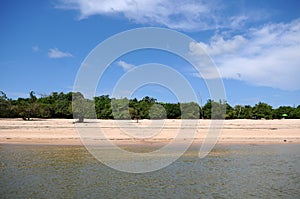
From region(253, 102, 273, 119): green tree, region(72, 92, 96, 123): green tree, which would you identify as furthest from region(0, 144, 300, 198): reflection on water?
region(253, 102, 273, 119): green tree

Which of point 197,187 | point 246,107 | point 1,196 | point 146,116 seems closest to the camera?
point 1,196

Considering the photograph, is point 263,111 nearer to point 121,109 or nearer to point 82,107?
point 121,109

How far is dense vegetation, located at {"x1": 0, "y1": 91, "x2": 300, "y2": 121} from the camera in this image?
7331cm

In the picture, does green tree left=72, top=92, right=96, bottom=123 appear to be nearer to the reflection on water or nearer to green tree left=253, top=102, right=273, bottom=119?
the reflection on water

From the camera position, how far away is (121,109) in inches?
3103

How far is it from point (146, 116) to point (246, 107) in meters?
39.0

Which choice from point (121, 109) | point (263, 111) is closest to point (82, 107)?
point (121, 109)

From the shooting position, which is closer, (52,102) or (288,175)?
(288,175)

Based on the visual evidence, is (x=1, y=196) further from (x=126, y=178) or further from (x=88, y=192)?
(x=126, y=178)

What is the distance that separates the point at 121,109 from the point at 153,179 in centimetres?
6448

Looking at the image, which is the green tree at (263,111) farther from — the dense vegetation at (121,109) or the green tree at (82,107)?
the green tree at (82,107)

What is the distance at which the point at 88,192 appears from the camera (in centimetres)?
1221

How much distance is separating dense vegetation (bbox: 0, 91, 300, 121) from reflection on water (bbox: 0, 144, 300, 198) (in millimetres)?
47370

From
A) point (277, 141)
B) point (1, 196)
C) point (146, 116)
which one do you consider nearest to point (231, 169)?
point (1, 196)
